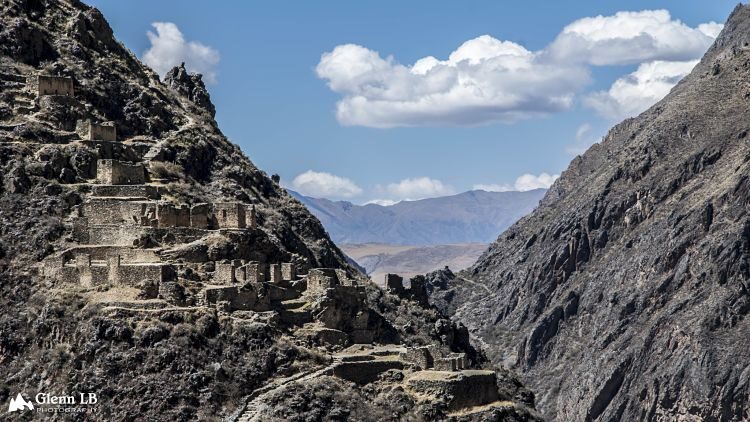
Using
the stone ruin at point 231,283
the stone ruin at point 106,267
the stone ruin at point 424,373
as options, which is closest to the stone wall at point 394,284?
the stone ruin at point 231,283

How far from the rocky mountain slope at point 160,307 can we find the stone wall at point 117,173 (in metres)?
0.11

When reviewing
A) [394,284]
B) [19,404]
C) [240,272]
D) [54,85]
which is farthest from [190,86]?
[19,404]

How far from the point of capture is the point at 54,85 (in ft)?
413

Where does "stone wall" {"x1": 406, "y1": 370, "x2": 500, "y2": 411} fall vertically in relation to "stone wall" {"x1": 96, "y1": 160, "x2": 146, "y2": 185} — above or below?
below

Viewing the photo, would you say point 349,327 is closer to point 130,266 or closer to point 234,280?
point 234,280

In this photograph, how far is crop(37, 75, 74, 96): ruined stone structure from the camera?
124875 millimetres

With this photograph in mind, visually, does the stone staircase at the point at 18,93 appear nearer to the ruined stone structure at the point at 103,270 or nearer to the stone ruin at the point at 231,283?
the stone ruin at the point at 231,283

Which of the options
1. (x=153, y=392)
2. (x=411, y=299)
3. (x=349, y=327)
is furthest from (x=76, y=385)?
(x=411, y=299)

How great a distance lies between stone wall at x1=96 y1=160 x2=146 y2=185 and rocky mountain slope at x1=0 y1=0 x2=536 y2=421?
109 millimetres

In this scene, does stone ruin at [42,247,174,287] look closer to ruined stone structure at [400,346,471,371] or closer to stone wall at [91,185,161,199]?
stone wall at [91,185,161,199]

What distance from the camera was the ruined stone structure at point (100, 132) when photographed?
121m

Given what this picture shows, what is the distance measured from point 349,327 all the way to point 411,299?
47.4 meters

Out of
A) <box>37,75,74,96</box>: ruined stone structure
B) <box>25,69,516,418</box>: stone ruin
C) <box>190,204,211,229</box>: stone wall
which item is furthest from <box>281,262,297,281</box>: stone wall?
<box>37,75,74,96</box>: ruined stone structure

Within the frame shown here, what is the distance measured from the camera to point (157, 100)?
142 meters
